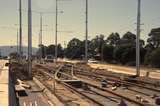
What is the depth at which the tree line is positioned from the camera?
82.9 m

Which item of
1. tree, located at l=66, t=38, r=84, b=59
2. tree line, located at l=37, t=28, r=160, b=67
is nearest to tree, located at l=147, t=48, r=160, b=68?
tree line, located at l=37, t=28, r=160, b=67

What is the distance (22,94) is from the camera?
25891 millimetres

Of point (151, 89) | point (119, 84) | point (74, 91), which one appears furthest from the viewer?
point (119, 84)

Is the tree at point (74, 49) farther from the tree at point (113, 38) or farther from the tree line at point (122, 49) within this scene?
the tree at point (113, 38)

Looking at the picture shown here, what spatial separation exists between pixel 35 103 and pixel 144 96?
6.99 meters

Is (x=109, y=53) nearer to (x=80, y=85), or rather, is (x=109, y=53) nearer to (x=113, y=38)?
(x=113, y=38)

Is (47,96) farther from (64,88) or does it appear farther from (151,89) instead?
(151,89)

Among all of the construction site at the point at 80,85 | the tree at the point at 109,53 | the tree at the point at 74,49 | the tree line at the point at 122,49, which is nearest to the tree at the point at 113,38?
the tree line at the point at 122,49

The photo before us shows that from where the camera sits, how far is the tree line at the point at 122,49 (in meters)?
82.9

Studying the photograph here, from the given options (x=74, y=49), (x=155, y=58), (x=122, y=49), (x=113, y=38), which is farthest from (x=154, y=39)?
(x=74, y=49)

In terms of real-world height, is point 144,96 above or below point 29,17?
below

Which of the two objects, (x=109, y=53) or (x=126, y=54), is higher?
(x=109, y=53)

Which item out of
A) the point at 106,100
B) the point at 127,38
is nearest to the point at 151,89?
the point at 106,100

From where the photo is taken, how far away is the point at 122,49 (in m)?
98.4
